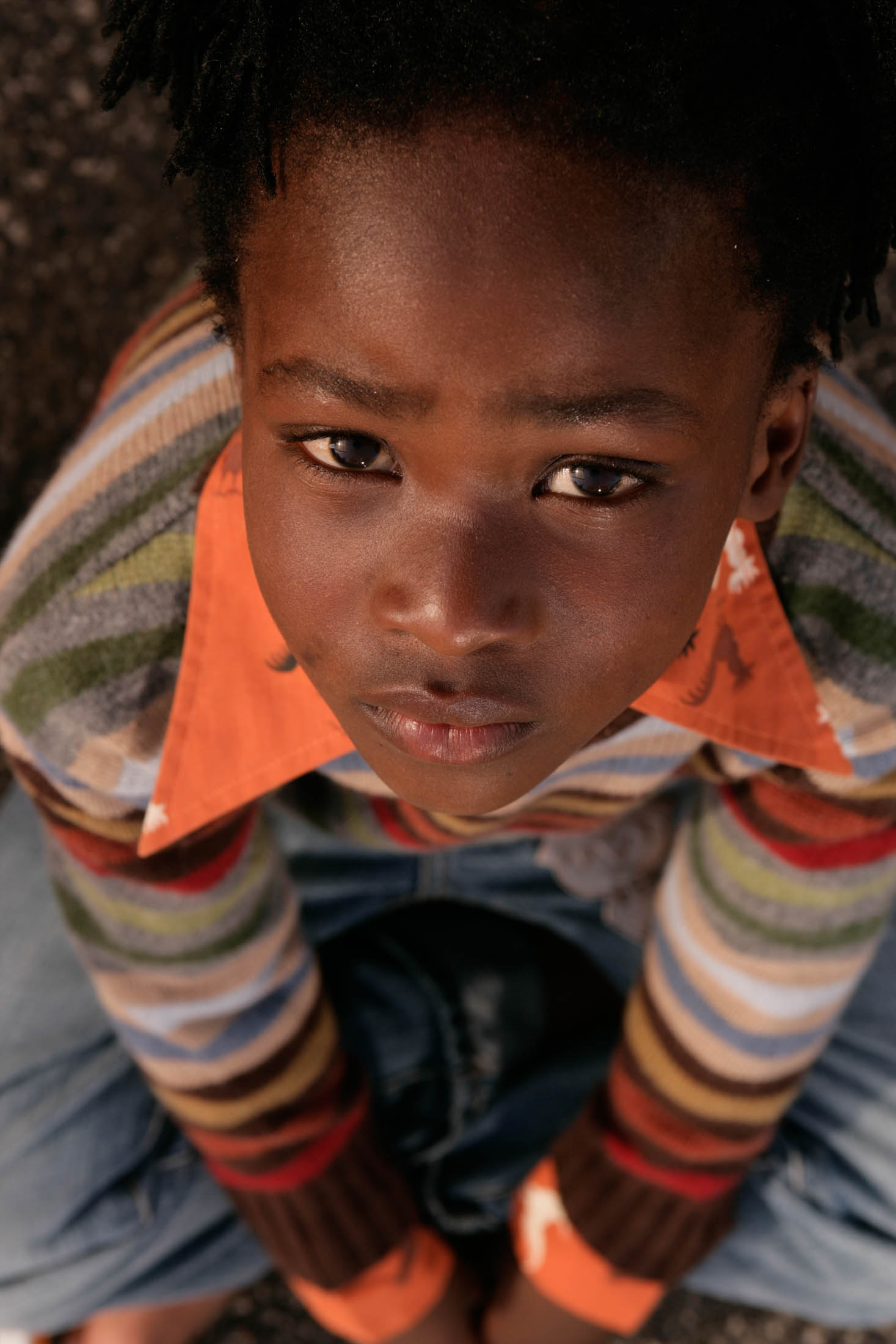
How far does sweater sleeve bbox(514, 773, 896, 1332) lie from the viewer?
77cm

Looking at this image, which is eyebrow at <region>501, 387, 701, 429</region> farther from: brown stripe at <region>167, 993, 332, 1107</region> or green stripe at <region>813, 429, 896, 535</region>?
brown stripe at <region>167, 993, 332, 1107</region>

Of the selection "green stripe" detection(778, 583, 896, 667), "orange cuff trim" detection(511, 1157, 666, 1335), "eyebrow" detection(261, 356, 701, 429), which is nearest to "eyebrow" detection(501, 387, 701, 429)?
"eyebrow" detection(261, 356, 701, 429)

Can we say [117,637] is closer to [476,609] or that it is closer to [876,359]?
[476,609]

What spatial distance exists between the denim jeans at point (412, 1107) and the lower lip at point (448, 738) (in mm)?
446

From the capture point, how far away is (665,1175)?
0.90m

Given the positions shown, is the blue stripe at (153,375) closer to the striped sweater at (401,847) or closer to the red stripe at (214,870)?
the striped sweater at (401,847)

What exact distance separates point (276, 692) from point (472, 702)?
183 millimetres

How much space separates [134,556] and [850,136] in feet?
1.19

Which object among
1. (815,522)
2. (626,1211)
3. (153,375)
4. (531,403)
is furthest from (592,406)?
(626,1211)

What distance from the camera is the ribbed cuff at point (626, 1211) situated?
2.98 feet

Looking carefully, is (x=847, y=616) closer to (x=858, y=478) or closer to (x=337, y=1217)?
(x=858, y=478)

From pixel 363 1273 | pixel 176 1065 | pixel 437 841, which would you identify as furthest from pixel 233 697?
pixel 363 1273

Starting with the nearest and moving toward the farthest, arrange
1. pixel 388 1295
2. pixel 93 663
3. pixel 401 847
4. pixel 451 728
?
pixel 451 728 < pixel 93 663 < pixel 401 847 < pixel 388 1295

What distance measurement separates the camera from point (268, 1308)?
111cm
